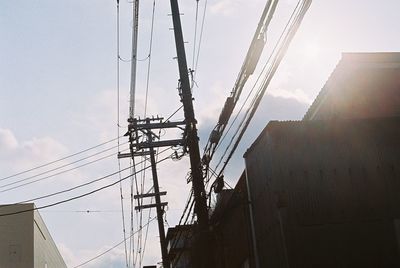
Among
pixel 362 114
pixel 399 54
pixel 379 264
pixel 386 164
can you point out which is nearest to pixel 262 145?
pixel 386 164

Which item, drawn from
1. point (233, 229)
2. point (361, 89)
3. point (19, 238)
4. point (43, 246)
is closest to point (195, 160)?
point (233, 229)

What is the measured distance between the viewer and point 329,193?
1526 cm

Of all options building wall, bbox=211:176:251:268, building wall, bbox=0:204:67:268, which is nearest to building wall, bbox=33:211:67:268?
Answer: building wall, bbox=0:204:67:268

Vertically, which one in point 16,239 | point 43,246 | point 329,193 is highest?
point 43,246

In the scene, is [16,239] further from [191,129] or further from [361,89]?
[191,129]

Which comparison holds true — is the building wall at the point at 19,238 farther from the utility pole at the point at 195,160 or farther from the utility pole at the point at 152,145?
the utility pole at the point at 195,160

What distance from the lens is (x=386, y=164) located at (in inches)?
622

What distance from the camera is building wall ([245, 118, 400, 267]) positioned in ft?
48.5

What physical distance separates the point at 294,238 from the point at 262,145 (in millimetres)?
2918

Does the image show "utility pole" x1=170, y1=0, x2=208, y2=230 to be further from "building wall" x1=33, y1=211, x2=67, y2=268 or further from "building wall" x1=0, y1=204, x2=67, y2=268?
"building wall" x1=33, y1=211, x2=67, y2=268

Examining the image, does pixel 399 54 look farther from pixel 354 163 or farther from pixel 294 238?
pixel 294 238

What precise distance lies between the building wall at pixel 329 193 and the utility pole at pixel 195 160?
1.83m

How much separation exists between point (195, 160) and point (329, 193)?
3562mm

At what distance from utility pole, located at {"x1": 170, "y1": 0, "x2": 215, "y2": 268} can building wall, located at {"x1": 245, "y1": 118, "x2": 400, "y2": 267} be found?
6.00 feet
